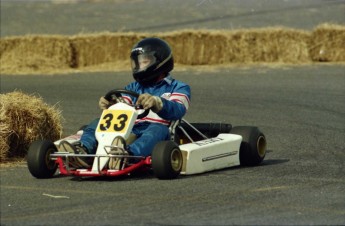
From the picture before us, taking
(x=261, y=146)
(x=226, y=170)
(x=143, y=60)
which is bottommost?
(x=226, y=170)

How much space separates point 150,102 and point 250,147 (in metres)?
1.21

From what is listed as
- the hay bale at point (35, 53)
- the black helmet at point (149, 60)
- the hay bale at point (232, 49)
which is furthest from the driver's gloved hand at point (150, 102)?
the hay bale at point (232, 49)

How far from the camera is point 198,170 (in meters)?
8.12

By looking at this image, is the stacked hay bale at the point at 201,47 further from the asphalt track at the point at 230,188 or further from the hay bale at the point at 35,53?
the asphalt track at the point at 230,188

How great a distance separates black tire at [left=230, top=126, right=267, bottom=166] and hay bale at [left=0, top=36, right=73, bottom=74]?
8711 mm

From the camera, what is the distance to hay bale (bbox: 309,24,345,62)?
1774 cm

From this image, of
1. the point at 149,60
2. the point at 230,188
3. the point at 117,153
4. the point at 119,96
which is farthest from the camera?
the point at 149,60

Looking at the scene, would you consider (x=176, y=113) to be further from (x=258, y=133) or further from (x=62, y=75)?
(x=62, y=75)

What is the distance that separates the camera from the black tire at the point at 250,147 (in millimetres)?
8695

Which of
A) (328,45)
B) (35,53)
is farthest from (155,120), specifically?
(328,45)

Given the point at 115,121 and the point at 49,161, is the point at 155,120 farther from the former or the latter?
the point at 49,161

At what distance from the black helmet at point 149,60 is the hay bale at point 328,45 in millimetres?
9632

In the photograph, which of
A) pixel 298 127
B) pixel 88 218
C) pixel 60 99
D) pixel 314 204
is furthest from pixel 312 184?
pixel 60 99

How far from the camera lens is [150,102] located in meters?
7.89
